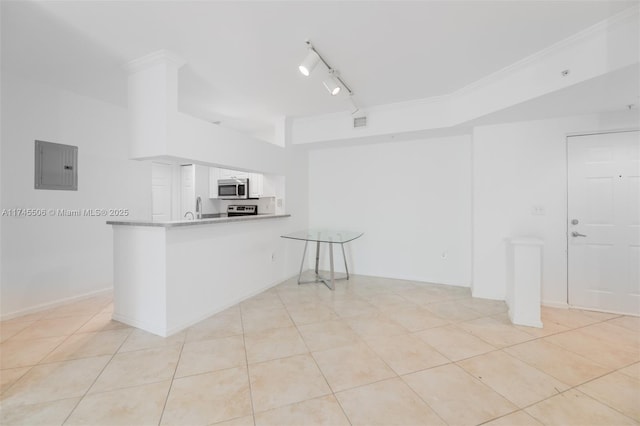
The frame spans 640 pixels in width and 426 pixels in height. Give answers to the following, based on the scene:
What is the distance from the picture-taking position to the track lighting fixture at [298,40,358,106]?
7.61 ft

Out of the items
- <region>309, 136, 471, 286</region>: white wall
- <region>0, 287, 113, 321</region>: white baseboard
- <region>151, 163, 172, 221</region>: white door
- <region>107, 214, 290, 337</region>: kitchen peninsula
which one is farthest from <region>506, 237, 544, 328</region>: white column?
<region>151, 163, 172, 221</region>: white door

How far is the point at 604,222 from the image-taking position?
3.03 metres

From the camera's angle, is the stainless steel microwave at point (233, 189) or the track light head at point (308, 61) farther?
the stainless steel microwave at point (233, 189)

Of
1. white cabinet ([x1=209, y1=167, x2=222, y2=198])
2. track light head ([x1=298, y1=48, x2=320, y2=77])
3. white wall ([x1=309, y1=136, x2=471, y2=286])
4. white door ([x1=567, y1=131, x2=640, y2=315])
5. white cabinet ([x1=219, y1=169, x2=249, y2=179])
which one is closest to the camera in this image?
track light head ([x1=298, y1=48, x2=320, y2=77])

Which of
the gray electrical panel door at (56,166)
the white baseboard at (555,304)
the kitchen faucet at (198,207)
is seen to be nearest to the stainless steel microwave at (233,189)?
the kitchen faucet at (198,207)

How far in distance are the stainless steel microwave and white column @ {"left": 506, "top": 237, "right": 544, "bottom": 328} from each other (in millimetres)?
4174

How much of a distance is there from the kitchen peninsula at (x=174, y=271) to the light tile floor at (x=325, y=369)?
16 centimetres

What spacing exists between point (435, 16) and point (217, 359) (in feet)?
10.5

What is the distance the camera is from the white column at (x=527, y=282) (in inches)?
107

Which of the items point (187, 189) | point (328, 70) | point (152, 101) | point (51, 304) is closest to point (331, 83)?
point (328, 70)

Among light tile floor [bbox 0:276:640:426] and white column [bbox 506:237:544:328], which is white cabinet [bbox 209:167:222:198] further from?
white column [bbox 506:237:544:328]

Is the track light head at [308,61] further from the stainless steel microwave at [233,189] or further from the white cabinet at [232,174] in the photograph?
the white cabinet at [232,174]

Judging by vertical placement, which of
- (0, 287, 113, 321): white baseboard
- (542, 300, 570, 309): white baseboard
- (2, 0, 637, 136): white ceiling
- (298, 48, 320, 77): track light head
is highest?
(2, 0, 637, 136): white ceiling

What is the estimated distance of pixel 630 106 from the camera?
2.77 meters
